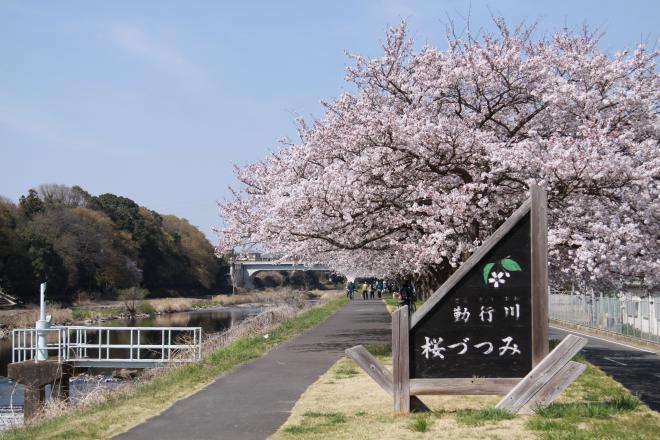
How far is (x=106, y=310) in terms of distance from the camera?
62.1 meters

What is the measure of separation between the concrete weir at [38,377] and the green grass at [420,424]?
1298 cm

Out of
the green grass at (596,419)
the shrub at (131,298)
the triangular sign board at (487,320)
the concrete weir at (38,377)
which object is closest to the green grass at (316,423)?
the triangular sign board at (487,320)

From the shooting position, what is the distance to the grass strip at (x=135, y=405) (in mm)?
9734

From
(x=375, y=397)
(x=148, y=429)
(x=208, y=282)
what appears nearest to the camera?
(x=148, y=429)

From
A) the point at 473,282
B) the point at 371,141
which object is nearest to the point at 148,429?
the point at 473,282

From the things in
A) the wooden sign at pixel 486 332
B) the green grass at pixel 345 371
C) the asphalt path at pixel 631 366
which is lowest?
the asphalt path at pixel 631 366

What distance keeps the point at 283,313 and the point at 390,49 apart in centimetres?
2229

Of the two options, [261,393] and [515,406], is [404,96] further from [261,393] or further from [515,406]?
[515,406]

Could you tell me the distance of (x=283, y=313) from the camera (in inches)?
1508

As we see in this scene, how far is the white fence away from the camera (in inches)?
935

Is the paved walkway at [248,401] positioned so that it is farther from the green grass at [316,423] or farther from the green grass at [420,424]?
the green grass at [420,424]

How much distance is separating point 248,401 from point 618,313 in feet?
63.4

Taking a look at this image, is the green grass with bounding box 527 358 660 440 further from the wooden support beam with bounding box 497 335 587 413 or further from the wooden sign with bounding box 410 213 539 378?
the wooden sign with bounding box 410 213 539 378

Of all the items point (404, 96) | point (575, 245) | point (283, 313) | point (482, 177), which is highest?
point (404, 96)
